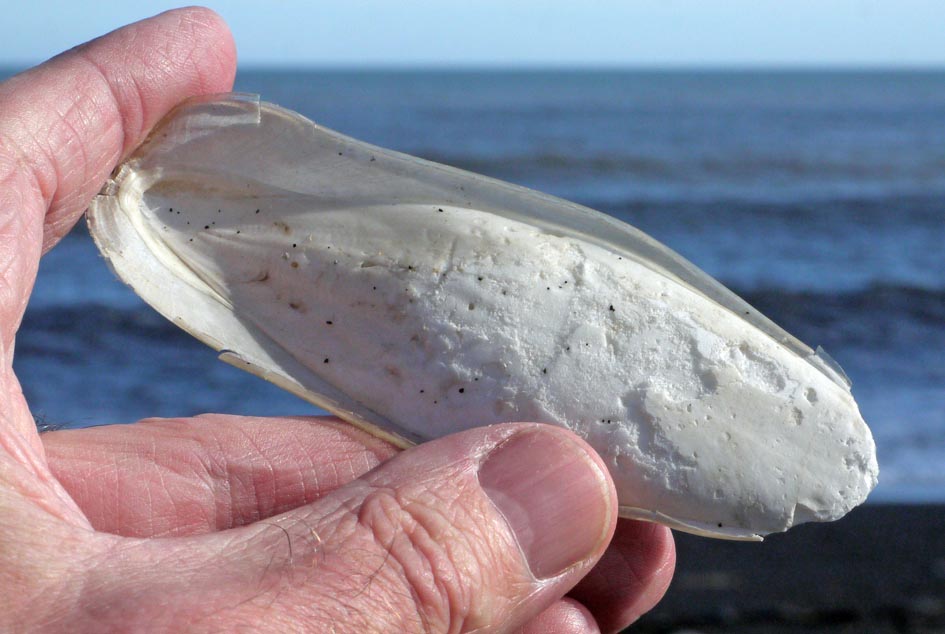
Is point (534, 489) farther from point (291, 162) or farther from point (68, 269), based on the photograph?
point (68, 269)

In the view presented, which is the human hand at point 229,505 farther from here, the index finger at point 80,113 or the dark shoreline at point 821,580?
the dark shoreline at point 821,580

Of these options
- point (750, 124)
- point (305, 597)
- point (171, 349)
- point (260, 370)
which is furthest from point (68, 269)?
point (750, 124)

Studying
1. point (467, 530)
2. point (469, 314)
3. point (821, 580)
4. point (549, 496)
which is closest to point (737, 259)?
point (821, 580)

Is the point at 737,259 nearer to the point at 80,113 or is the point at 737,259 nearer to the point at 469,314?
the point at 469,314

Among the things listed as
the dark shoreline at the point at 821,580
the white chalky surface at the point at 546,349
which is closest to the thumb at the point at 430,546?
the white chalky surface at the point at 546,349

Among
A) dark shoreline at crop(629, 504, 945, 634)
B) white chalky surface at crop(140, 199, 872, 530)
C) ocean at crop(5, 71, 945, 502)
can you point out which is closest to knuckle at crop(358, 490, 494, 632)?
white chalky surface at crop(140, 199, 872, 530)
